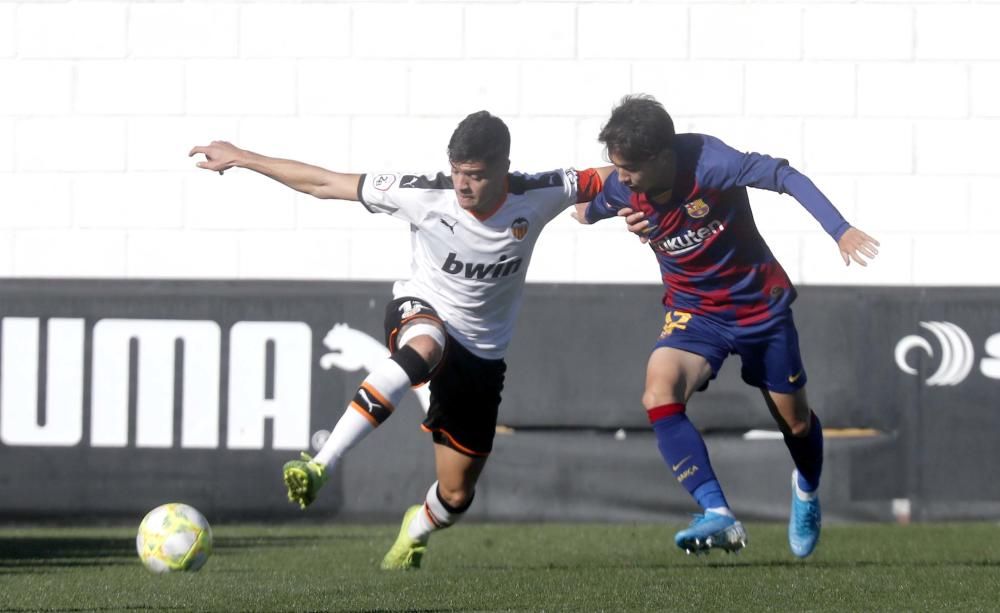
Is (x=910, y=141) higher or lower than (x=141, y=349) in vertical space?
higher

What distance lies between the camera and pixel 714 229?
6617 millimetres

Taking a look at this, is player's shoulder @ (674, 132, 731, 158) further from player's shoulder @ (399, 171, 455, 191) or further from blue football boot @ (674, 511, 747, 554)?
blue football boot @ (674, 511, 747, 554)

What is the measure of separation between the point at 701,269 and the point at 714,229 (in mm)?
198

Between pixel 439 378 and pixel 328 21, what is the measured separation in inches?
162

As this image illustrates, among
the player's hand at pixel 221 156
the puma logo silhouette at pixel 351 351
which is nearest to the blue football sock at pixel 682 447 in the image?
the player's hand at pixel 221 156

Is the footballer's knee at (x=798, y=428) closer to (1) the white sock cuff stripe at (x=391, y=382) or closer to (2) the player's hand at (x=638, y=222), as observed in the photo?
(2) the player's hand at (x=638, y=222)

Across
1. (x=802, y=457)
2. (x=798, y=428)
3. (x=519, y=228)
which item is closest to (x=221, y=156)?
(x=519, y=228)

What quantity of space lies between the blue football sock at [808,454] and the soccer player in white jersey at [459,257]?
52.8 inches

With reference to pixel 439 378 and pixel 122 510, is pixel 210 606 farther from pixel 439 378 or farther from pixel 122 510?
pixel 122 510

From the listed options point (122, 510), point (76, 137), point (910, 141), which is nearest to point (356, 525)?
point (122, 510)

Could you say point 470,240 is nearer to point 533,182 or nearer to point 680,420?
point 533,182

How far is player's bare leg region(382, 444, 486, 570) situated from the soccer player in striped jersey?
100 cm

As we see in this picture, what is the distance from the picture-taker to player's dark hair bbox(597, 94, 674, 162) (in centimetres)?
629

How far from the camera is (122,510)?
32.8ft
